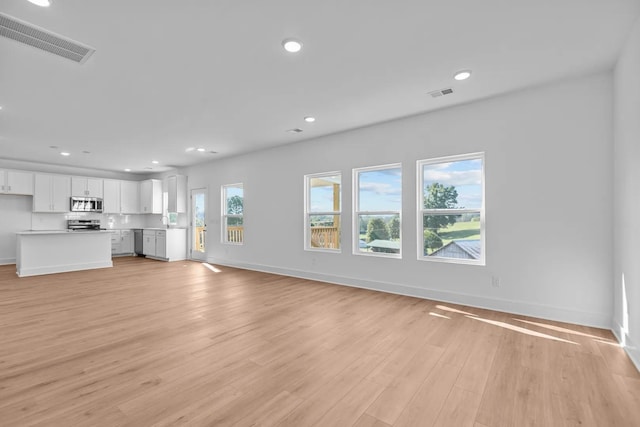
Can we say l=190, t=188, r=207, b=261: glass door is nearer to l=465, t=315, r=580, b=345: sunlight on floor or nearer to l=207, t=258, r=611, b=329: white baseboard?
l=207, t=258, r=611, b=329: white baseboard

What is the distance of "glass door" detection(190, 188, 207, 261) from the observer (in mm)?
8344

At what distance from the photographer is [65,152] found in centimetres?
670

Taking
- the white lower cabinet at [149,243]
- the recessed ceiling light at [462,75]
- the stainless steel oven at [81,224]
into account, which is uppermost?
the recessed ceiling light at [462,75]

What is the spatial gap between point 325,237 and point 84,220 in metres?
7.79

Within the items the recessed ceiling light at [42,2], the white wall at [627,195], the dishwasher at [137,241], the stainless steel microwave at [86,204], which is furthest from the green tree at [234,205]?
the white wall at [627,195]

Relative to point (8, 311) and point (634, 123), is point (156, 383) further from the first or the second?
point (634, 123)

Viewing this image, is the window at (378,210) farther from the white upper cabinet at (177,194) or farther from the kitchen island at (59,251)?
the kitchen island at (59,251)

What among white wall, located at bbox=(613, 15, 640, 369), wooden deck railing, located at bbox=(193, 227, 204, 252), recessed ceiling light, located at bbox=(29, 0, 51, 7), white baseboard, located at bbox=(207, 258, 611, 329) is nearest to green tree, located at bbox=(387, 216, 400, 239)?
white baseboard, located at bbox=(207, 258, 611, 329)

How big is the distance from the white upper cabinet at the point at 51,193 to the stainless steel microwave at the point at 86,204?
0.50 ft

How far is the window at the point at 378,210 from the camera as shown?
4.69 m

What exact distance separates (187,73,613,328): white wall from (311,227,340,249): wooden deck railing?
13.4 inches

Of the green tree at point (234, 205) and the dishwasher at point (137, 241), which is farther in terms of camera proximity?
the dishwasher at point (137, 241)

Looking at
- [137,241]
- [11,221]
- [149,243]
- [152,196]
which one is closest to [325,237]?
[149,243]

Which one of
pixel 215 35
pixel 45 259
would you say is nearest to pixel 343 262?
pixel 215 35
